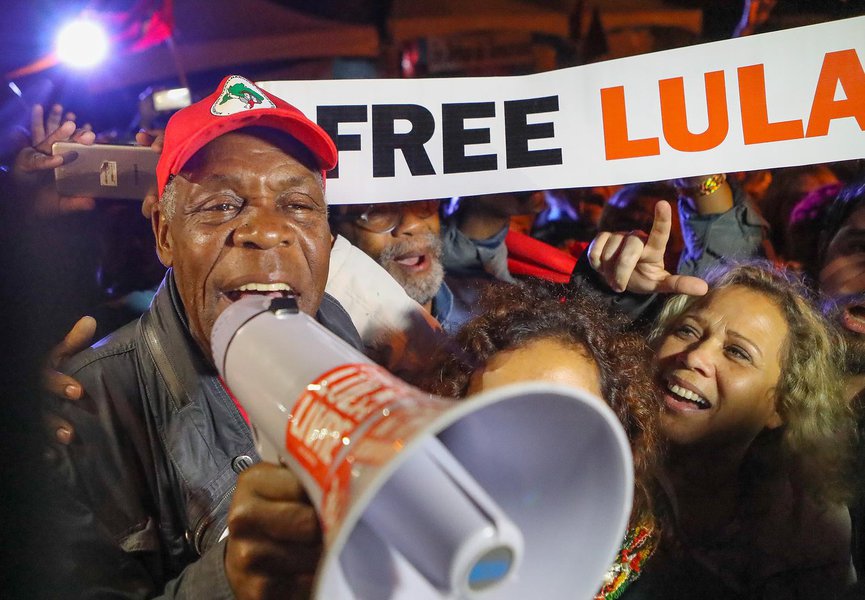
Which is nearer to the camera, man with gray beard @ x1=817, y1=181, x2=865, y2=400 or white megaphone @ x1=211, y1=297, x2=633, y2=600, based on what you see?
white megaphone @ x1=211, y1=297, x2=633, y2=600

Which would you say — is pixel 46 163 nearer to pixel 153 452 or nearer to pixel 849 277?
pixel 153 452

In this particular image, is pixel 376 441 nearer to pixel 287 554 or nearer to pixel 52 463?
pixel 287 554

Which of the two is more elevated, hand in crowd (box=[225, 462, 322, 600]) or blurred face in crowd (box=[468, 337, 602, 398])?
blurred face in crowd (box=[468, 337, 602, 398])

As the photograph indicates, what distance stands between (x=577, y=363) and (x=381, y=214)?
0.85 meters

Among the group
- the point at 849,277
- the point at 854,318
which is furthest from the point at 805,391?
the point at 849,277

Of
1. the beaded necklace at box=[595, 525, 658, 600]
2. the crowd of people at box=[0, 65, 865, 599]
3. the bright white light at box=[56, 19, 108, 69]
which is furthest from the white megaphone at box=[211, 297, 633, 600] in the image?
the bright white light at box=[56, 19, 108, 69]

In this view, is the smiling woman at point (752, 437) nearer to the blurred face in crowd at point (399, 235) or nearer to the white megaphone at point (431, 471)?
the blurred face in crowd at point (399, 235)

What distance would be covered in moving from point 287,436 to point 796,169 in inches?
88.3

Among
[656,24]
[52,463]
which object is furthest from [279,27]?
[52,463]

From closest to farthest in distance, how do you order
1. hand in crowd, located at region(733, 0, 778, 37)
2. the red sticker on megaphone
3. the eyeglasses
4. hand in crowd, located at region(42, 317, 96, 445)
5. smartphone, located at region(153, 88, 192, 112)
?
the red sticker on megaphone
hand in crowd, located at region(42, 317, 96, 445)
the eyeglasses
smartphone, located at region(153, 88, 192, 112)
hand in crowd, located at region(733, 0, 778, 37)

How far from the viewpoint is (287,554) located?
1.05m

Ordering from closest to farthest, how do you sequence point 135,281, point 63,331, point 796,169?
1. point 63,331
2. point 135,281
3. point 796,169

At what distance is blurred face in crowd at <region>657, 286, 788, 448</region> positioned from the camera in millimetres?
1934

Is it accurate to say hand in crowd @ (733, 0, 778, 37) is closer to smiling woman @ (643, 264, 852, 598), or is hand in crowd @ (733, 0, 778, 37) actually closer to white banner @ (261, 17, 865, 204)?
white banner @ (261, 17, 865, 204)
